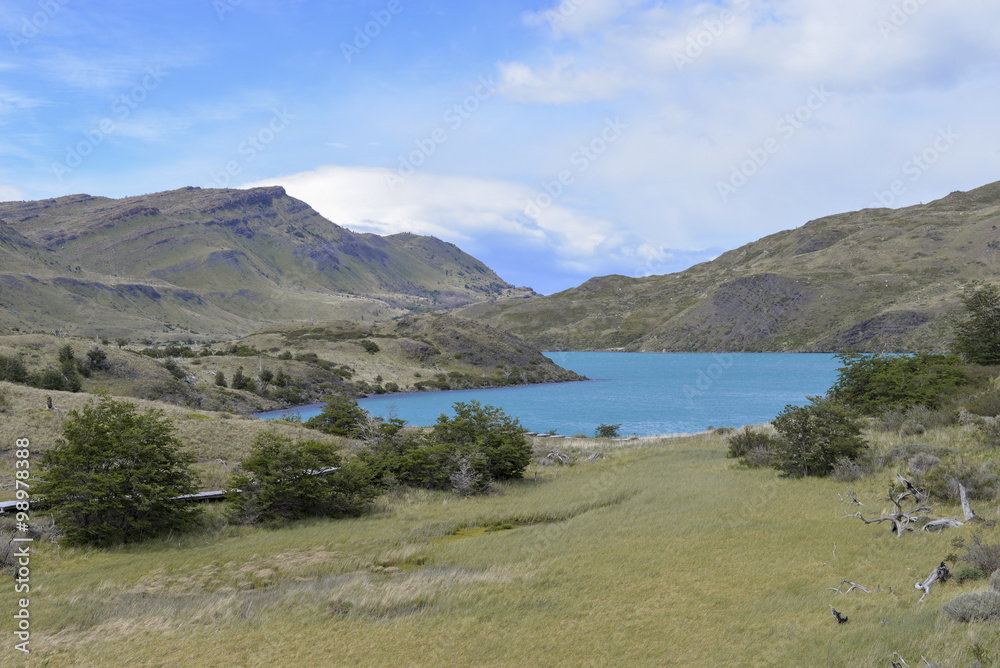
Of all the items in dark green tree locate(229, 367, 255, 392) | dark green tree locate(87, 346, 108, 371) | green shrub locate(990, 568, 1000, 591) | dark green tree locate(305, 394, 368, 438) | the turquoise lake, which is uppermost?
dark green tree locate(87, 346, 108, 371)

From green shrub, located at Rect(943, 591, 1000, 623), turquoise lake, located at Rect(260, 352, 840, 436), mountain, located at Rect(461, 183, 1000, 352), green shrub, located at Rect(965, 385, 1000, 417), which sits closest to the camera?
green shrub, located at Rect(943, 591, 1000, 623)

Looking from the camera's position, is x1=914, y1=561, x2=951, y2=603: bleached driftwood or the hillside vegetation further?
the hillside vegetation

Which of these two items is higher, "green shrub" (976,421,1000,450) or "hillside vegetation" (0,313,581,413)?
"hillside vegetation" (0,313,581,413)

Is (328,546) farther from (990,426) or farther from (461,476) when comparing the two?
(990,426)

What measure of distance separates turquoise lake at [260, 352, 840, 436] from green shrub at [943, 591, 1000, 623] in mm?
32114

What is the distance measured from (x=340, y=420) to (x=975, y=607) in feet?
102

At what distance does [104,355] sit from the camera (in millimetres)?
54188

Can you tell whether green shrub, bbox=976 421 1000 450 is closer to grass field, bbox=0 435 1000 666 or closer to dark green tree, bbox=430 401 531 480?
grass field, bbox=0 435 1000 666

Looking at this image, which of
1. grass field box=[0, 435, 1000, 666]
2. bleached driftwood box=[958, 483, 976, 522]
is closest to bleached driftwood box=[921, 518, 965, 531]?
grass field box=[0, 435, 1000, 666]

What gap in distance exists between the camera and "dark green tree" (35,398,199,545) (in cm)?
1622

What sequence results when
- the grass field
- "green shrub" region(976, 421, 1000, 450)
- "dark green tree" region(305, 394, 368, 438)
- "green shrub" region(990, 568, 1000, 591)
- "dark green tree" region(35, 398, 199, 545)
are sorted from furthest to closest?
"dark green tree" region(305, 394, 368, 438), "green shrub" region(976, 421, 1000, 450), "dark green tree" region(35, 398, 199, 545), the grass field, "green shrub" region(990, 568, 1000, 591)

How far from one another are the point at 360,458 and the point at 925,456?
2056 cm

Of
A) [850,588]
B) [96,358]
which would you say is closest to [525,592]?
[850,588]

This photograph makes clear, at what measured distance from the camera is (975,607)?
8.07 metres
